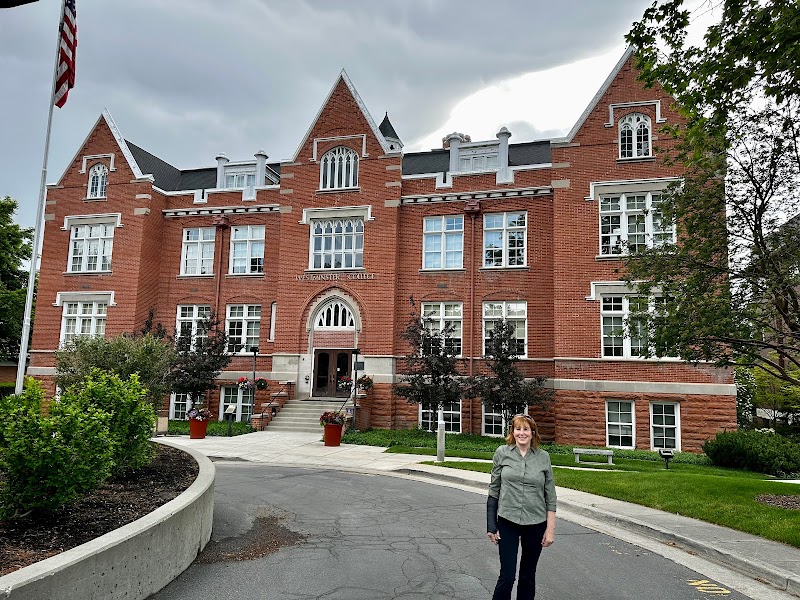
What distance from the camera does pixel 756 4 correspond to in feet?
28.3

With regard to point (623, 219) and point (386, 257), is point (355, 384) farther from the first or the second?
point (623, 219)

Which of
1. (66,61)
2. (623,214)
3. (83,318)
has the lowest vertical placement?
(83,318)

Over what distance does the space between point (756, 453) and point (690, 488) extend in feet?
23.2

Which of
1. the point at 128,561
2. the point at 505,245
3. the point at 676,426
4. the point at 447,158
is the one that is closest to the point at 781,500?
the point at 128,561

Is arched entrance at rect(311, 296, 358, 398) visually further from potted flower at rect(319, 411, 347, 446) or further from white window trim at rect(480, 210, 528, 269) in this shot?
white window trim at rect(480, 210, 528, 269)

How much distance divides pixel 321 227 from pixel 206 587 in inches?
871

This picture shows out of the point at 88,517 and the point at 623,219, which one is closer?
the point at 88,517

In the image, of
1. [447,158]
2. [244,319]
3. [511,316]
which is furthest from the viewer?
[447,158]

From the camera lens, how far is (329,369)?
2675 cm

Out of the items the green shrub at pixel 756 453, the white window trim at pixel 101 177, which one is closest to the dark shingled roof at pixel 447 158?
the green shrub at pixel 756 453

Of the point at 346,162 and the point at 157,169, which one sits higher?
the point at 157,169

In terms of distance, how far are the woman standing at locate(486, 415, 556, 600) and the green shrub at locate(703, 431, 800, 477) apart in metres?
14.3

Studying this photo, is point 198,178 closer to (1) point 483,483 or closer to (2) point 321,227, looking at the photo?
(2) point 321,227

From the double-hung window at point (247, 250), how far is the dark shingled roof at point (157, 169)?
18.1ft
